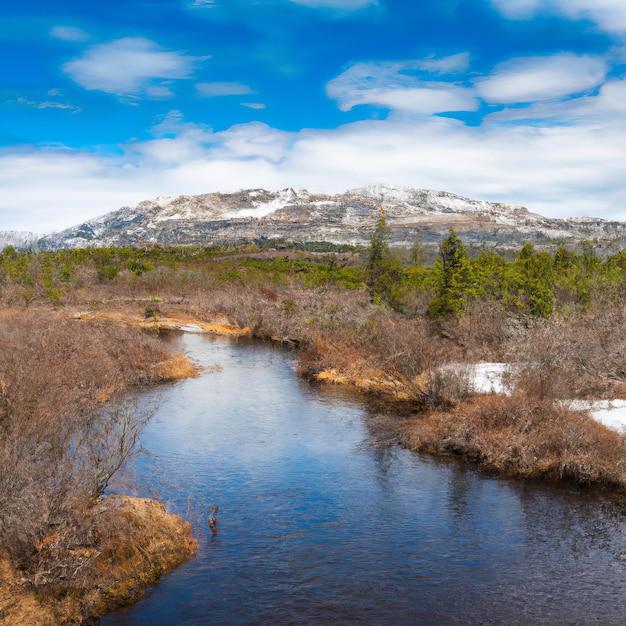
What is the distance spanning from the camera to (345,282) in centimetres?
7181

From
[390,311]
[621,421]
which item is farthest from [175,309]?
[621,421]

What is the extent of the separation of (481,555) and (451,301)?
26221 millimetres

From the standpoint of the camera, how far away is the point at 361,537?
16688 mm

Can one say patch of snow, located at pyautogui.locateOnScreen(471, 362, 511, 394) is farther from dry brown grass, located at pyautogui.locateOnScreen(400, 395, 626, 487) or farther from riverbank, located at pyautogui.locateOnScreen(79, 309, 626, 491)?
dry brown grass, located at pyautogui.locateOnScreen(400, 395, 626, 487)

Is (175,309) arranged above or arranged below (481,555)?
above

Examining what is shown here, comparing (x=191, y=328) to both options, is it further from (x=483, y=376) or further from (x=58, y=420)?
(x=58, y=420)

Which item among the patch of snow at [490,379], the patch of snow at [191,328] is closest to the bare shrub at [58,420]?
the patch of snow at [490,379]

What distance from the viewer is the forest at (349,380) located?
13047mm

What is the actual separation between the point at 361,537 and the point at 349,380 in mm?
20115

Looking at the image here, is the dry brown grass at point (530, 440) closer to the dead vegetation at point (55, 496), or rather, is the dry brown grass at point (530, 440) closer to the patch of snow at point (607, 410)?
the patch of snow at point (607, 410)

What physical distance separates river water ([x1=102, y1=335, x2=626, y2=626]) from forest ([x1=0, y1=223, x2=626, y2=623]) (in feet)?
3.79

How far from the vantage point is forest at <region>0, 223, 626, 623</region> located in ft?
42.8

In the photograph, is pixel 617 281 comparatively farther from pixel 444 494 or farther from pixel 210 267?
pixel 210 267

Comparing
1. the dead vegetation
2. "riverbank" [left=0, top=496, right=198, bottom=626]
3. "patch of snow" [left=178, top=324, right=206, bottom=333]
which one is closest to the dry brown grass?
"riverbank" [left=0, top=496, right=198, bottom=626]
